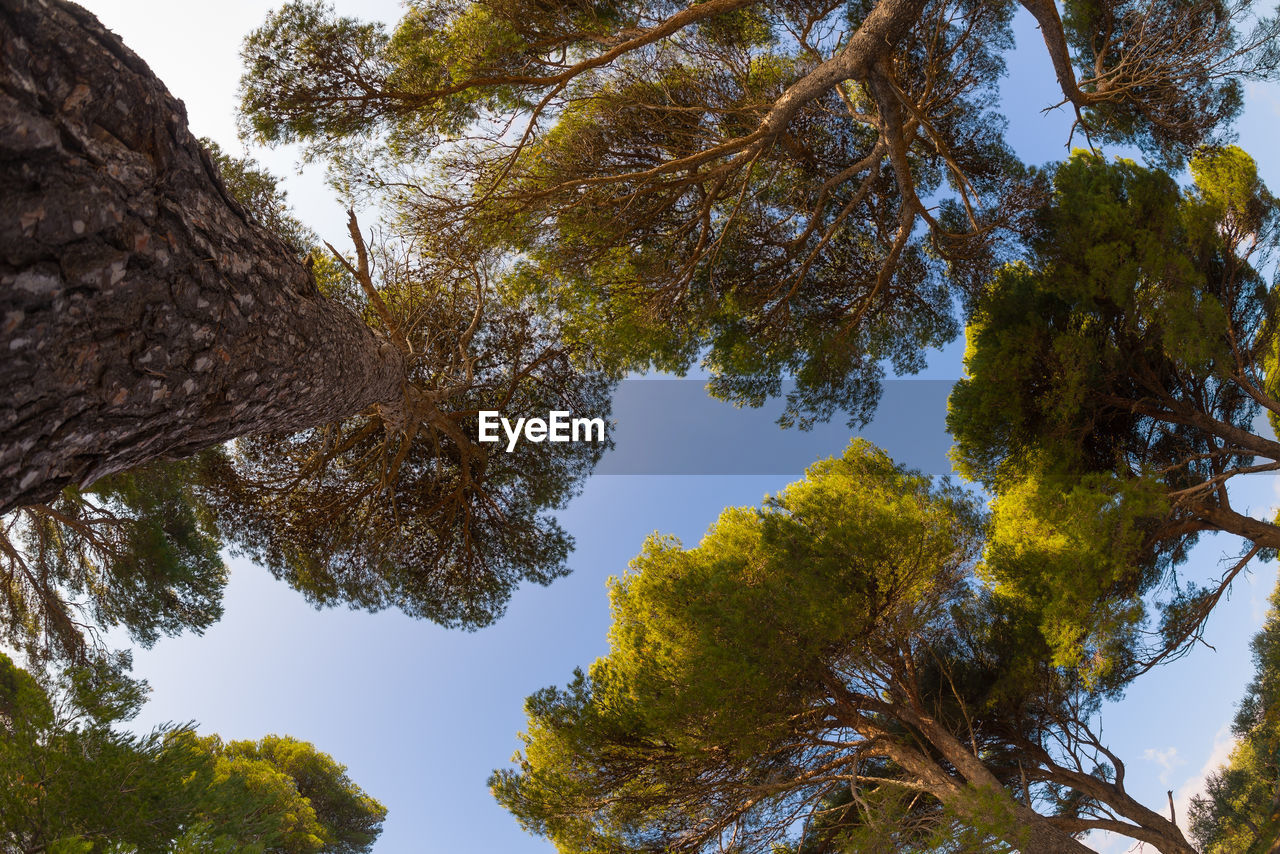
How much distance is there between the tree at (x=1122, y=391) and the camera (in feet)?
17.6

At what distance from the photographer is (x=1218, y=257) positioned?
19.5ft

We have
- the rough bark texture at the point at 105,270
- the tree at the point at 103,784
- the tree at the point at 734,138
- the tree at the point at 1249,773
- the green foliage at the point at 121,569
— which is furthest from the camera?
the tree at the point at 1249,773

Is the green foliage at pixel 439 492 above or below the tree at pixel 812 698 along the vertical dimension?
above

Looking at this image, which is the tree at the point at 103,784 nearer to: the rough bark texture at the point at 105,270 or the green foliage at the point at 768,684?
the green foliage at the point at 768,684

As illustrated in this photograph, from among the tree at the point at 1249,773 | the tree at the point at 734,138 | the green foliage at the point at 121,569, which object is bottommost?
the tree at the point at 1249,773

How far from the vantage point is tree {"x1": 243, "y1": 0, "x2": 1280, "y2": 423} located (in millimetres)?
4848

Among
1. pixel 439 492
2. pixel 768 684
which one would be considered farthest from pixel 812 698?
pixel 439 492

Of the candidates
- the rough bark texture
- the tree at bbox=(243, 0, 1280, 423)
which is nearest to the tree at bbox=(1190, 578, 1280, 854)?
the tree at bbox=(243, 0, 1280, 423)

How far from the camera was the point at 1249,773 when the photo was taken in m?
9.12

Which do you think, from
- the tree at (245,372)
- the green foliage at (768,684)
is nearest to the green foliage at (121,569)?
the tree at (245,372)

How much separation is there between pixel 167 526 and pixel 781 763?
6771mm

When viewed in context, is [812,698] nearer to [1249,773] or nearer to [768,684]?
[768,684]

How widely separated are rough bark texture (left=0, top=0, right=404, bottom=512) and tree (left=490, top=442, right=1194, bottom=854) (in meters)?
4.57

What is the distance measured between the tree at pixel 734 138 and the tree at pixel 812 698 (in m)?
1.78
